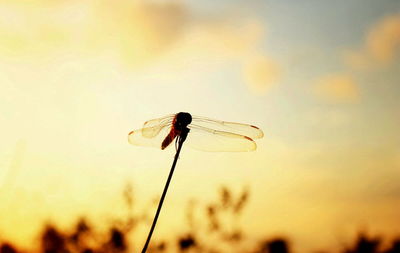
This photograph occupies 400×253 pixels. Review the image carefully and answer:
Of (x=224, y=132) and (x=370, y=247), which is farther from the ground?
(x=370, y=247)

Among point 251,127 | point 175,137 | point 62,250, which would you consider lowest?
point 62,250

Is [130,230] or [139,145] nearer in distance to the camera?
[139,145]

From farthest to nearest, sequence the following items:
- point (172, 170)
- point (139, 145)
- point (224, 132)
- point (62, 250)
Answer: point (62, 250) < point (224, 132) < point (139, 145) < point (172, 170)

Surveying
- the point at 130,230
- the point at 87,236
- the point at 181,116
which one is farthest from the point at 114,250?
the point at 181,116

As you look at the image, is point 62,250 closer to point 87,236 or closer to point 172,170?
point 87,236

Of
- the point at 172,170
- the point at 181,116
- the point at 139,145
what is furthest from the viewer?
the point at 139,145
